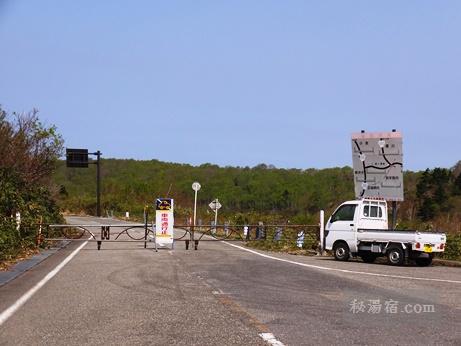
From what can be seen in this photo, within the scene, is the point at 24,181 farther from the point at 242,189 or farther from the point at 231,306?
the point at 242,189

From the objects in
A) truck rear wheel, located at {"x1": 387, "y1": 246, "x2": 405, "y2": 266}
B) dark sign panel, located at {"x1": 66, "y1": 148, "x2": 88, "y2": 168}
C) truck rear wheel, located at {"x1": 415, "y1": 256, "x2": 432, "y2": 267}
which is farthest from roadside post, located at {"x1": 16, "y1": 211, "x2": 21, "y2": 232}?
dark sign panel, located at {"x1": 66, "y1": 148, "x2": 88, "y2": 168}

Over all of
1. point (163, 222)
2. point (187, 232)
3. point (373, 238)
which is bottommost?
point (187, 232)

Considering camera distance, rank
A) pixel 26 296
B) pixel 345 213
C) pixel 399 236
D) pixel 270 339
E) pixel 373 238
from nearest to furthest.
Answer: pixel 270 339, pixel 26 296, pixel 399 236, pixel 373 238, pixel 345 213

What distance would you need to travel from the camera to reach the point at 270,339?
25.1 ft

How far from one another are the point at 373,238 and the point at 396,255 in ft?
3.60

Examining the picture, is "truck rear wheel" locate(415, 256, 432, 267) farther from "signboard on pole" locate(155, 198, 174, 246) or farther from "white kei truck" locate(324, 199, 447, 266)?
"signboard on pole" locate(155, 198, 174, 246)

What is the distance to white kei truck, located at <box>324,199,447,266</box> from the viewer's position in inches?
767

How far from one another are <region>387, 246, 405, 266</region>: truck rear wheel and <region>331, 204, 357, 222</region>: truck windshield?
2.27 metres

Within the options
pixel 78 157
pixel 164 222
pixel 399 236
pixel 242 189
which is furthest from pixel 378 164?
pixel 242 189

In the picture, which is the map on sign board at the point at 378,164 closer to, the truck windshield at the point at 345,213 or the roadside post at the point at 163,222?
the truck windshield at the point at 345,213

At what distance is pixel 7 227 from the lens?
2095 centimetres

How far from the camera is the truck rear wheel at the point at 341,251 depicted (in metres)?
21.8

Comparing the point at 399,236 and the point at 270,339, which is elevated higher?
the point at 399,236

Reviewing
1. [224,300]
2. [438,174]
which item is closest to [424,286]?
[224,300]
